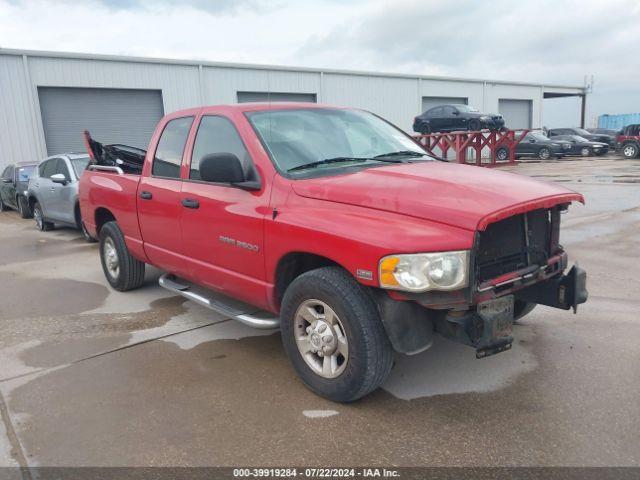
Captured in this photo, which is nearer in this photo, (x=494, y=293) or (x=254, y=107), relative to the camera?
(x=494, y=293)

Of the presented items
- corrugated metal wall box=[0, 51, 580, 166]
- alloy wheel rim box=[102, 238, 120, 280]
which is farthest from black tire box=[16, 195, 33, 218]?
alloy wheel rim box=[102, 238, 120, 280]

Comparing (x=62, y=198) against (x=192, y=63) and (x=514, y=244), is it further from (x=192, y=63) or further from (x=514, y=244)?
(x=192, y=63)

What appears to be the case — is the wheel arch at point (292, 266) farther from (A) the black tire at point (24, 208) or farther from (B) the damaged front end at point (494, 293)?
(A) the black tire at point (24, 208)

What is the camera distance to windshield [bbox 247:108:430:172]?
Answer: 3.74 metres

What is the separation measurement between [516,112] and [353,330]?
135 ft

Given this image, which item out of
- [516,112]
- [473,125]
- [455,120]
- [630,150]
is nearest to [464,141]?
[473,125]

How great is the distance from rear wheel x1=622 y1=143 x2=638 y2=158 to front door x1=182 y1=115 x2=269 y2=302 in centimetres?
2737

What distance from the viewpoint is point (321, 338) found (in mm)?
3232

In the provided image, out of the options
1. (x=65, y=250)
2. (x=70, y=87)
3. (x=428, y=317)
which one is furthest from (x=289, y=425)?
(x=70, y=87)

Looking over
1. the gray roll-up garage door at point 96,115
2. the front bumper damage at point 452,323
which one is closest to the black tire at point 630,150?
the gray roll-up garage door at point 96,115

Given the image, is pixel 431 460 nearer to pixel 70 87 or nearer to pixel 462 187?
pixel 462 187

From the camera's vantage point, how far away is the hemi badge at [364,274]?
9.37 feet

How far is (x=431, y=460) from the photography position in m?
2.72

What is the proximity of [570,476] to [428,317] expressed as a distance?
1.03 meters
